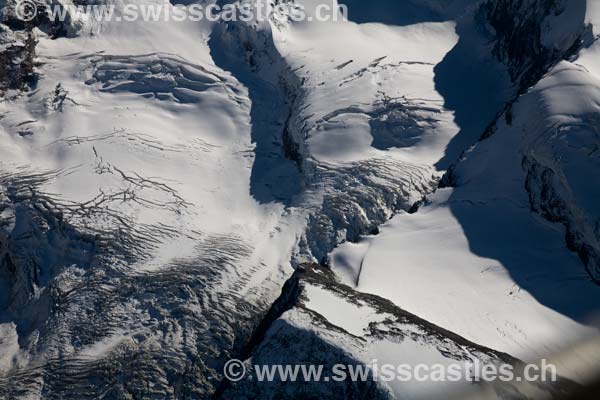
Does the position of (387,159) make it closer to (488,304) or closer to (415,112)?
(415,112)
